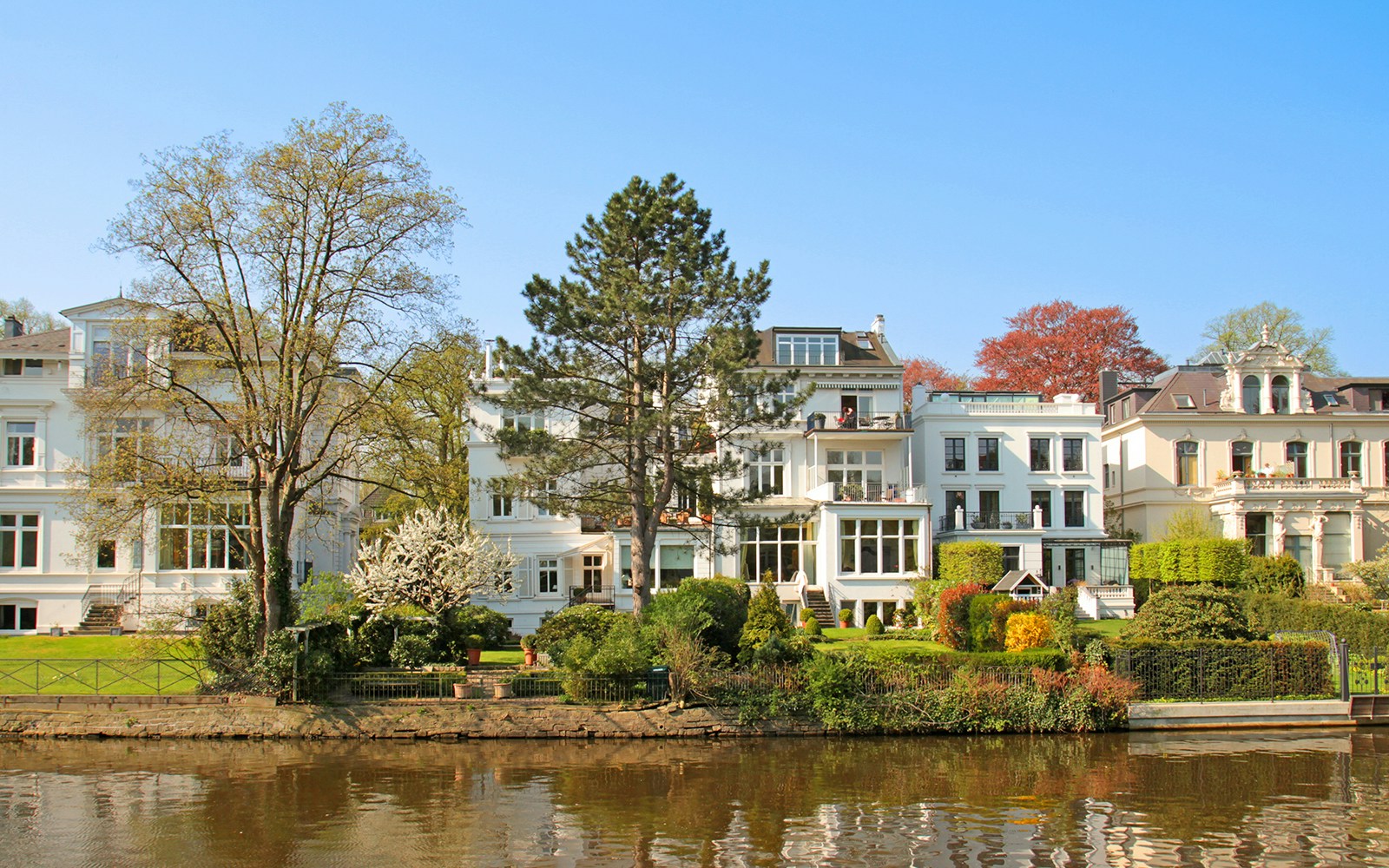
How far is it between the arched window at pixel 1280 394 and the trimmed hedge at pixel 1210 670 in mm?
24876

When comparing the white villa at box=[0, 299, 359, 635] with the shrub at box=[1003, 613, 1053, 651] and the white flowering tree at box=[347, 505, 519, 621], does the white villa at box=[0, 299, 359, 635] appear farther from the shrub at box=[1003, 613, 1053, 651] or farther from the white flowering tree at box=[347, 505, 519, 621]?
the shrub at box=[1003, 613, 1053, 651]

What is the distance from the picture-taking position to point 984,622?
97.6ft

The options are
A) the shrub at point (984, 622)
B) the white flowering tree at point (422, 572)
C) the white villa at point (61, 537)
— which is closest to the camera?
the white flowering tree at point (422, 572)

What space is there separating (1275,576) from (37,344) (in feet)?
149

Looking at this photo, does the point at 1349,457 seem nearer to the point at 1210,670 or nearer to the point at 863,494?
the point at 863,494

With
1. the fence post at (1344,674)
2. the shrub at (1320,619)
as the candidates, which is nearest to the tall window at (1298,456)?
the shrub at (1320,619)

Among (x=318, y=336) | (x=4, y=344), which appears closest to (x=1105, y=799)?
(x=318, y=336)

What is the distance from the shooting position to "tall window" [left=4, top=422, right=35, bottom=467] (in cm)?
3841

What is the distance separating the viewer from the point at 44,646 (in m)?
31.7

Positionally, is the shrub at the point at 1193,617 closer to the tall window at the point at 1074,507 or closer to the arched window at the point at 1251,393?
the tall window at the point at 1074,507

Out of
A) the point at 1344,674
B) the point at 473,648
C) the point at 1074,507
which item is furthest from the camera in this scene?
the point at 1074,507

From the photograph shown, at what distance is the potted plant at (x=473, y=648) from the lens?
27.8 metres

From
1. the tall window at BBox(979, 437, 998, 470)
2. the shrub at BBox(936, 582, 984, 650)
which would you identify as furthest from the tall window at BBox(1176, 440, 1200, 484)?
the shrub at BBox(936, 582, 984, 650)

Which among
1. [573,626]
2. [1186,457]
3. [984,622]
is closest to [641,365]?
[573,626]
